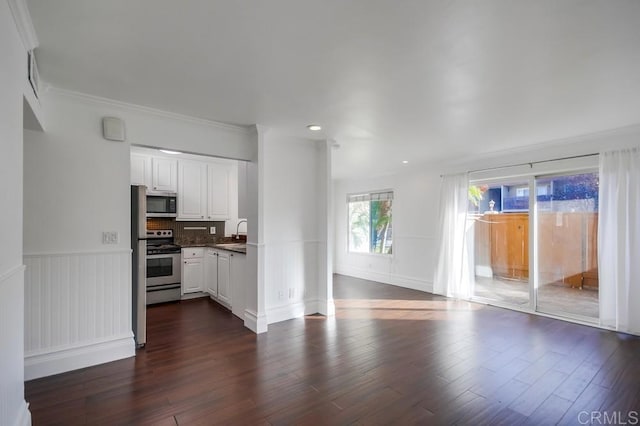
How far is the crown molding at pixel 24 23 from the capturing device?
153cm

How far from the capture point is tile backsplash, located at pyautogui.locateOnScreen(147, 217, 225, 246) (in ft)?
18.1

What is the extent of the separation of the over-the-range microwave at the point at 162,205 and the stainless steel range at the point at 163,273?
1.85 ft

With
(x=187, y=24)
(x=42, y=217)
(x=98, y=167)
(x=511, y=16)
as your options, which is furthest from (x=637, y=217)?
(x=42, y=217)

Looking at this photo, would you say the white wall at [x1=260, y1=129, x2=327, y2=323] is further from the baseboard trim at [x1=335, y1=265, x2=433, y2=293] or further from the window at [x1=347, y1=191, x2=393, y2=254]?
the window at [x1=347, y1=191, x2=393, y2=254]

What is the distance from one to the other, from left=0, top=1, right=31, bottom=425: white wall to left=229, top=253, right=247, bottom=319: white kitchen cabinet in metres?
2.36

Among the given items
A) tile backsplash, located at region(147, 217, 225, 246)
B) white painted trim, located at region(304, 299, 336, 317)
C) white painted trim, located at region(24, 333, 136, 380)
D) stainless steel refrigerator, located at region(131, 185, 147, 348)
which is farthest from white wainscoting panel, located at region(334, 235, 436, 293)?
white painted trim, located at region(24, 333, 136, 380)

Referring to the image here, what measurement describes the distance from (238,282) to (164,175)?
8.25 ft

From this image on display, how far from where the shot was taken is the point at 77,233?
2729 millimetres

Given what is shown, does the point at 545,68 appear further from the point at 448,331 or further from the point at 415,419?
the point at 448,331

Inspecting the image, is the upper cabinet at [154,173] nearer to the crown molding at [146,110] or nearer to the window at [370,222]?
the crown molding at [146,110]

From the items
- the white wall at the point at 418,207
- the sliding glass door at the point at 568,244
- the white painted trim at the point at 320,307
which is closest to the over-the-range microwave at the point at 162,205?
the white painted trim at the point at 320,307

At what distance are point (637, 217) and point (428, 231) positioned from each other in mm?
2808

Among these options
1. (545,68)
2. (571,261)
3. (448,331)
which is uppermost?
(545,68)

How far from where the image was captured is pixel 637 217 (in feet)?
11.6
